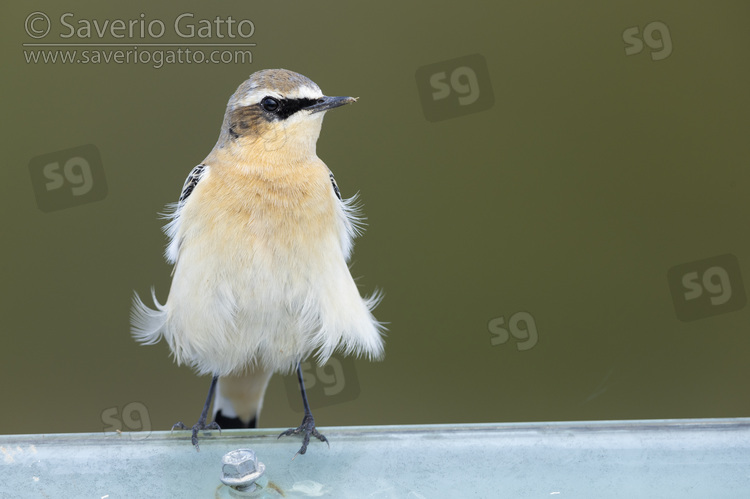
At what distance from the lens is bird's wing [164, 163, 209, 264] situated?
142 inches

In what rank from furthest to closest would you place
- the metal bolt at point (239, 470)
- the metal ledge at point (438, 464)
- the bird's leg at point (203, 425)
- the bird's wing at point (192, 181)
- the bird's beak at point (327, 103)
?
the bird's wing at point (192, 181) < the bird's beak at point (327, 103) < the bird's leg at point (203, 425) < the metal ledge at point (438, 464) < the metal bolt at point (239, 470)

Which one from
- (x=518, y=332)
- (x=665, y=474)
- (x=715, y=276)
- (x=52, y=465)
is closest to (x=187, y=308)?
(x=52, y=465)

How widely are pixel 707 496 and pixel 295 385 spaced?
2.39 meters

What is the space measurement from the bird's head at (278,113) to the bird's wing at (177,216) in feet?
0.58

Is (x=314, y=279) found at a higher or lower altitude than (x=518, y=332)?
higher

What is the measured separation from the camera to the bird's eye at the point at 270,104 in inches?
134

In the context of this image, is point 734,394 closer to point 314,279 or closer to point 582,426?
point 582,426

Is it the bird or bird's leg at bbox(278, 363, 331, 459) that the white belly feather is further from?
bird's leg at bbox(278, 363, 331, 459)

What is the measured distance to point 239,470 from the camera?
260 cm

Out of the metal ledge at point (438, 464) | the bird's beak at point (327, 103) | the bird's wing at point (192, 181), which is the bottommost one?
the metal ledge at point (438, 464)

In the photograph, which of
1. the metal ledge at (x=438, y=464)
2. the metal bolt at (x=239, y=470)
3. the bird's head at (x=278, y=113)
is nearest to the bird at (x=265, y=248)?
the bird's head at (x=278, y=113)

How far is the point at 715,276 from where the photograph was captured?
16.3ft

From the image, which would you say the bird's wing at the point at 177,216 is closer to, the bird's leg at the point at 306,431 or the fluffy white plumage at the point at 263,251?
the fluffy white plumage at the point at 263,251

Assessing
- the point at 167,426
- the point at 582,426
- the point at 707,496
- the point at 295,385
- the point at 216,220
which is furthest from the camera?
the point at 167,426
